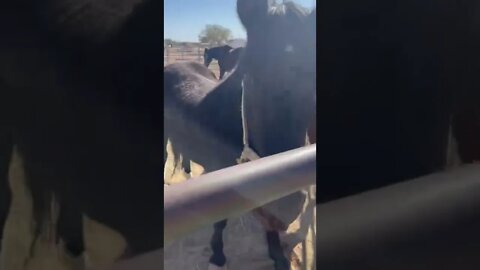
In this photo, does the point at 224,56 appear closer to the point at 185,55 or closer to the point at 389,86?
the point at 185,55

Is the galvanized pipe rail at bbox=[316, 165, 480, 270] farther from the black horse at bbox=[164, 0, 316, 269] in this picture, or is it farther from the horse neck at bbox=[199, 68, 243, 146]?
the horse neck at bbox=[199, 68, 243, 146]

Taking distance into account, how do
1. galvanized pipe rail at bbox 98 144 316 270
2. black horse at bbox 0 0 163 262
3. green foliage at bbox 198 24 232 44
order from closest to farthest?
black horse at bbox 0 0 163 262 < galvanized pipe rail at bbox 98 144 316 270 < green foliage at bbox 198 24 232 44

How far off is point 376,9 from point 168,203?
76 centimetres

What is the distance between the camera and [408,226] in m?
1.67

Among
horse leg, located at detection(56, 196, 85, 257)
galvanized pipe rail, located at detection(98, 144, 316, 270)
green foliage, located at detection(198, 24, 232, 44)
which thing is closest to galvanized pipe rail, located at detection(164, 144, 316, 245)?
galvanized pipe rail, located at detection(98, 144, 316, 270)

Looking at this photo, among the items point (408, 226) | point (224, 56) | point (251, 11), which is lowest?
point (408, 226)

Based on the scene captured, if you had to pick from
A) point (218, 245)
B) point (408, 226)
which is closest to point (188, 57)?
point (218, 245)

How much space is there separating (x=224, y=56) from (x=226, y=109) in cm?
15

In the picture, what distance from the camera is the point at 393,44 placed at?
162 centimetres

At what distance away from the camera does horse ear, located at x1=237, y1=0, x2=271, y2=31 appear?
1707mm

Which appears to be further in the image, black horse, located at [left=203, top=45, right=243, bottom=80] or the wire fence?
black horse, located at [left=203, top=45, right=243, bottom=80]

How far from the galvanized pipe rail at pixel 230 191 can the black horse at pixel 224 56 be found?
0.28 metres

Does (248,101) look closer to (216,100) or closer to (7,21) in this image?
(216,100)

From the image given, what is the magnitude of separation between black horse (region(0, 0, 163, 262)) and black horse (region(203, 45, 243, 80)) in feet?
0.90
